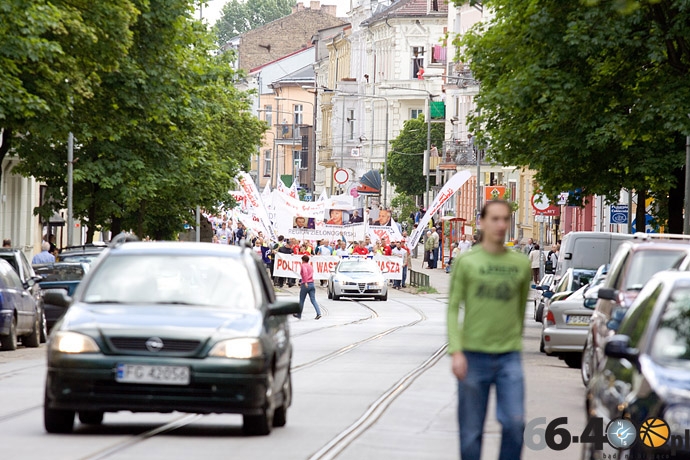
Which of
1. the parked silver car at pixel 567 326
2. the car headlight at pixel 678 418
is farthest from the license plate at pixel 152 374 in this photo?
the parked silver car at pixel 567 326

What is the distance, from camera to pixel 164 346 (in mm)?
11836

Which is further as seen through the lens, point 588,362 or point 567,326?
point 567,326

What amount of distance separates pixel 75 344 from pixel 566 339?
1215 centimetres

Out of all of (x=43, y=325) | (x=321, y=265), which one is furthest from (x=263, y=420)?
(x=321, y=265)

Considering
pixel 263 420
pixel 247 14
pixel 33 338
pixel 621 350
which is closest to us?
pixel 621 350

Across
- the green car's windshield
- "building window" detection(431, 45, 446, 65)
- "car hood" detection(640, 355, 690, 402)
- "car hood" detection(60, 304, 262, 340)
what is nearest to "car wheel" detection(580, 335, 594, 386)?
the green car's windshield

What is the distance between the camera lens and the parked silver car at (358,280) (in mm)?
50344

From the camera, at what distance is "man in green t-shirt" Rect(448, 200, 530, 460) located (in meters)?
9.03

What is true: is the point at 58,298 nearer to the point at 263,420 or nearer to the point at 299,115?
the point at 263,420

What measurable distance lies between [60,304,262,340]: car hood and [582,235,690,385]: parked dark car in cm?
486

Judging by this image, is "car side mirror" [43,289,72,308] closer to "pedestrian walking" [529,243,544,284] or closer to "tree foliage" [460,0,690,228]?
"tree foliage" [460,0,690,228]

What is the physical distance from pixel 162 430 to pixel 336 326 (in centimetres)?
2244

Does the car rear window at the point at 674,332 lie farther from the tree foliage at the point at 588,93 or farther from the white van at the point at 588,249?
the white van at the point at 588,249

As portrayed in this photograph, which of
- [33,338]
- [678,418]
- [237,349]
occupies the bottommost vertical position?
[33,338]
